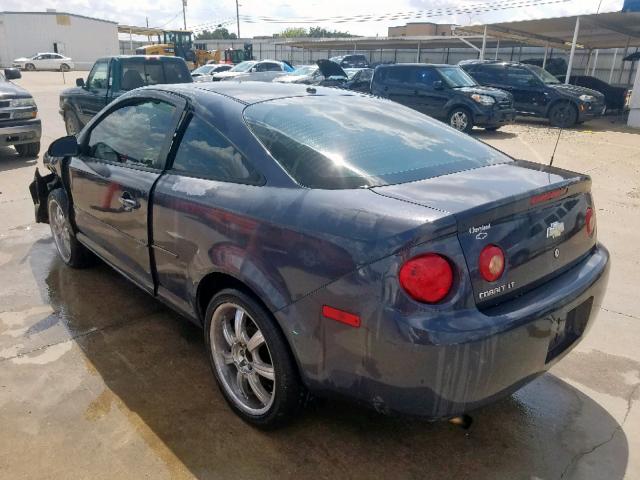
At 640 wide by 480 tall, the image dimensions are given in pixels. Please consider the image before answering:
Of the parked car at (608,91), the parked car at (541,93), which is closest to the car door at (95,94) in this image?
the parked car at (541,93)

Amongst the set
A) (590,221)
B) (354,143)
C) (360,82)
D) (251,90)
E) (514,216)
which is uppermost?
(251,90)

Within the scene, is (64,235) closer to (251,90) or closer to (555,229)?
(251,90)

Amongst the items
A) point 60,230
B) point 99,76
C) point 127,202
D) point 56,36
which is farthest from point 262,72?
point 56,36

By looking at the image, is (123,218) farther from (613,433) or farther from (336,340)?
(613,433)

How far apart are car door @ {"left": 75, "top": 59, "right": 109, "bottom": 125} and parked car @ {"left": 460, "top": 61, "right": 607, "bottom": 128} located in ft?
35.2

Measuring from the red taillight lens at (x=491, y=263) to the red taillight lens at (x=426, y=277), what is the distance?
0.54ft

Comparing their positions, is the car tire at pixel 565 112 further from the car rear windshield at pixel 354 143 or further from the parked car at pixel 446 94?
the car rear windshield at pixel 354 143

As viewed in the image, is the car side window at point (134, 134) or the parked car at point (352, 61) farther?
the parked car at point (352, 61)

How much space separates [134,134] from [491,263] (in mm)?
2463

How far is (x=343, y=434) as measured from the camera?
2.53 m

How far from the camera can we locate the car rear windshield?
2373mm

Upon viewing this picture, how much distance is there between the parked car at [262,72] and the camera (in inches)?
868

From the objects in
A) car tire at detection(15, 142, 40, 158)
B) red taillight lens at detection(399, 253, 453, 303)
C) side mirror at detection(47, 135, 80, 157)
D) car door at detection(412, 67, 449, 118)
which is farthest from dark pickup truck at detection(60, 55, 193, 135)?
red taillight lens at detection(399, 253, 453, 303)

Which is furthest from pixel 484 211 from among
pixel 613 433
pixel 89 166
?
pixel 89 166
